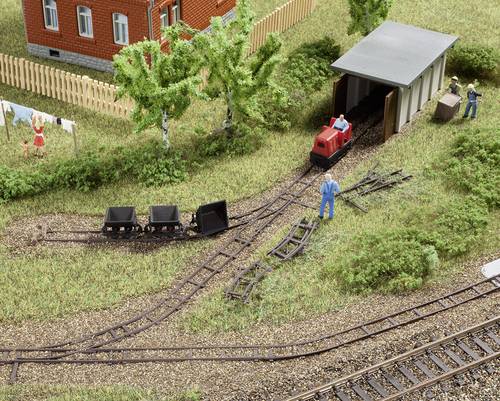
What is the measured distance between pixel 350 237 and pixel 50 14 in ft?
56.7

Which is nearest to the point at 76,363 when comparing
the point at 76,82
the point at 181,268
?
the point at 181,268

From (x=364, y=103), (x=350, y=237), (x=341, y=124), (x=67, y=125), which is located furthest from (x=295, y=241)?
(x=364, y=103)

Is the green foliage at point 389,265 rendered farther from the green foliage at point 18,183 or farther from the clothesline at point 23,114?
the clothesline at point 23,114

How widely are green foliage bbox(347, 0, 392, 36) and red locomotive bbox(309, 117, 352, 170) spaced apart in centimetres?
729

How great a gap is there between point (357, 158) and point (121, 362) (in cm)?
1217

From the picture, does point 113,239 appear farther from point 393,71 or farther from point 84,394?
point 393,71

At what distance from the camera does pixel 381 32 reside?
99.1 ft

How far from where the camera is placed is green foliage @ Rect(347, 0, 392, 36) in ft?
104

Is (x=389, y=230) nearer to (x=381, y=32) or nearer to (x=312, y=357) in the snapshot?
(x=312, y=357)

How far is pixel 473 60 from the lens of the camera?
1235 inches

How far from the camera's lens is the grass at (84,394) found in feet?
55.4

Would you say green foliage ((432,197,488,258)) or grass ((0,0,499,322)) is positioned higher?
green foliage ((432,197,488,258))

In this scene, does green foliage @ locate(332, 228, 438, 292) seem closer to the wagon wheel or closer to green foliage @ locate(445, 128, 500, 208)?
green foliage @ locate(445, 128, 500, 208)

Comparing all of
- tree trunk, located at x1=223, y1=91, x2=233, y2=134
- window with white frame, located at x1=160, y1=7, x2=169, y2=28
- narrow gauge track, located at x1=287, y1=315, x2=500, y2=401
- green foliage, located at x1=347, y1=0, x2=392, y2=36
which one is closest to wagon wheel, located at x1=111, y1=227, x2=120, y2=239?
tree trunk, located at x1=223, y1=91, x2=233, y2=134
